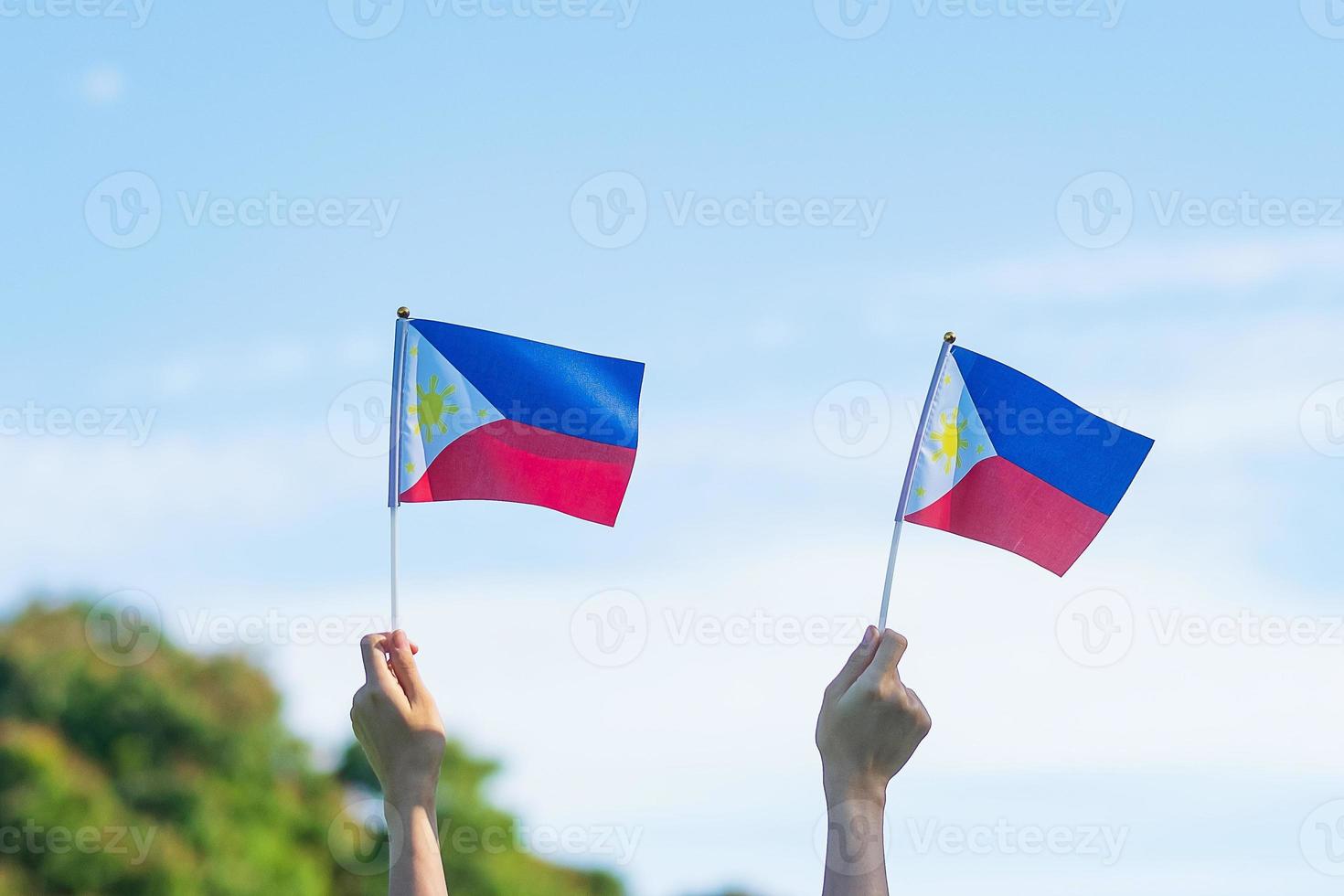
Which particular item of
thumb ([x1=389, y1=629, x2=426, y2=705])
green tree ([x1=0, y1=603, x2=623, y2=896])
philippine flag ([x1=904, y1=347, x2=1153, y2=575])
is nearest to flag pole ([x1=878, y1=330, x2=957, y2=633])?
philippine flag ([x1=904, y1=347, x2=1153, y2=575])

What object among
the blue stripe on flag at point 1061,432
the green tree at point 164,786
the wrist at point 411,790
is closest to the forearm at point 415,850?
the wrist at point 411,790

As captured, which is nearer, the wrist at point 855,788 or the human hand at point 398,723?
the wrist at point 855,788

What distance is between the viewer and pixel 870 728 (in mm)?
4660

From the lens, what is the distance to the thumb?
4.92 m

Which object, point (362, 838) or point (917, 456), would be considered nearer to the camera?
point (917, 456)

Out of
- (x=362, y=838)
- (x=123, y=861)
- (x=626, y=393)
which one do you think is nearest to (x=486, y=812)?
(x=362, y=838)

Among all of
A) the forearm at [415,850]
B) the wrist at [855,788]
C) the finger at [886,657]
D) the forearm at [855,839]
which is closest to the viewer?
the forearm at [855,839]

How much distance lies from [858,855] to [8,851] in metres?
32.8

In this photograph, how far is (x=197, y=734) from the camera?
38.4 metres

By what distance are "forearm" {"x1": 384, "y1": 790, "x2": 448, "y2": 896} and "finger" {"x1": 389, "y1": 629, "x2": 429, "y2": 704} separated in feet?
1.09

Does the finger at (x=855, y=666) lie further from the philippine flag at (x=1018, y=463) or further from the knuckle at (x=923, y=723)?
the philippine flag at (x=1018, y=463)

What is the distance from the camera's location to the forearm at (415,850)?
14.5ft

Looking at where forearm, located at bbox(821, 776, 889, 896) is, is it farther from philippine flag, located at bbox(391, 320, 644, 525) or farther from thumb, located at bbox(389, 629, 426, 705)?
philippine flag, located at bbox(391, 320, 644, 525)

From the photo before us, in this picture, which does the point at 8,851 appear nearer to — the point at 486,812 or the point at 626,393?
the point at 486,812
